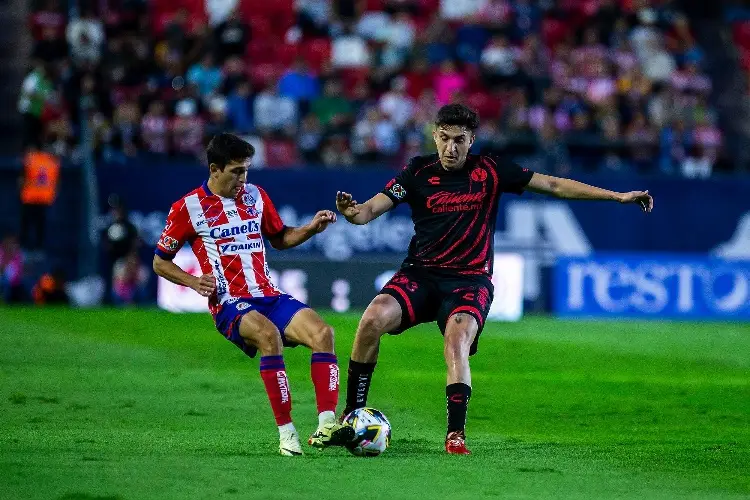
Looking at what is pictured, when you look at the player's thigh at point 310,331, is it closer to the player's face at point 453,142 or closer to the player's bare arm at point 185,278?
the player's bare arm at point 185,278

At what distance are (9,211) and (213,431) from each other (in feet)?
46.4

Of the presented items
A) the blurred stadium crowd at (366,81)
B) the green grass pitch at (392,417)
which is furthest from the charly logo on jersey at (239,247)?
the blurred stadium crowd at (366,81)

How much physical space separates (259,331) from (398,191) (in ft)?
4.90

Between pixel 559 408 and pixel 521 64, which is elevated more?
pixel 521 64

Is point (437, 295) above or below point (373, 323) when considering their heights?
above

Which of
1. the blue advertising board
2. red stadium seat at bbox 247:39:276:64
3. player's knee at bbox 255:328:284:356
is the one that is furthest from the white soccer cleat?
red stadium seat at bbox 247:39:276:64

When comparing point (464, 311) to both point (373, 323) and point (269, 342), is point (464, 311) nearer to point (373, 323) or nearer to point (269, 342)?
point (373, 323)

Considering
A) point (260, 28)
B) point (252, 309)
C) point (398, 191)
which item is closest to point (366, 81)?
point (260, 28)

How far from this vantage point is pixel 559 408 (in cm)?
1115

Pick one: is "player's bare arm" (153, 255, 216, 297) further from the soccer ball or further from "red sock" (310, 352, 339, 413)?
the soccer ball

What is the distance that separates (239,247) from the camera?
28.3ft

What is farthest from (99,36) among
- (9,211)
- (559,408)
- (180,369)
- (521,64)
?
(559,408)

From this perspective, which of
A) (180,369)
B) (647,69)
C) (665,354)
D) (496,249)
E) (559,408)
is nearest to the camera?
(559,408)

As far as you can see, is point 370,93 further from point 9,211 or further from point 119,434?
point 119,434
